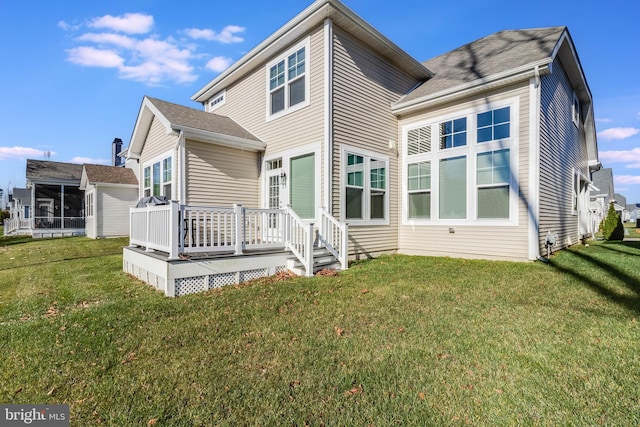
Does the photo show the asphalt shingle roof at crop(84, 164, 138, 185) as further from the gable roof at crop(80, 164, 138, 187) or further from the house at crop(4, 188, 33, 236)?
the house at crop(4, 188, 33, 236)

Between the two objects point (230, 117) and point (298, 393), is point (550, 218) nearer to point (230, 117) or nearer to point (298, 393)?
point (298, 393)

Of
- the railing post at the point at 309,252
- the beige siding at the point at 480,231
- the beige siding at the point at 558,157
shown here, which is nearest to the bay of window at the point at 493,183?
the beige siding at the point at 480,231

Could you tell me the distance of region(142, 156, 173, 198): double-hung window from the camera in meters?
9.19

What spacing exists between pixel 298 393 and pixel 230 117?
10.3 meters

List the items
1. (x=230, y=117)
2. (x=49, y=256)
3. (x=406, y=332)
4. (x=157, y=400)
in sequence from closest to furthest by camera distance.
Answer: (x=157, y=400) → (x=406, y=332) → (x=49, y=256) → (x=230, y=117)

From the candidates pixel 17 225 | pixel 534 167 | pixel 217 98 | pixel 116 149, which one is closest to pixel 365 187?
pixel 534 167

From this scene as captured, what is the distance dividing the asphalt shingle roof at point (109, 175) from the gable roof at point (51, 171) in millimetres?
4477

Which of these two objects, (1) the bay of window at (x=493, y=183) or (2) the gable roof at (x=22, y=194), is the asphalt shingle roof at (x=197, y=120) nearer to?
(1) the bay of window at (x=493, y=183)

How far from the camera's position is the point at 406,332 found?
342 centimetres

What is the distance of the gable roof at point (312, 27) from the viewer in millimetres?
7180

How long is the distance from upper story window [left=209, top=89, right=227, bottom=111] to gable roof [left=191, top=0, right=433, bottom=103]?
18.9 inches

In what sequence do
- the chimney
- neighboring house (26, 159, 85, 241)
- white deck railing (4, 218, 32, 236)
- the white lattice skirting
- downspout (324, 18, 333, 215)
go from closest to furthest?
the white lattice skirting < downspout (324, 18, 333, 215) < neighboring house (26, 159, 85, 241) < white deck railing (4, 218, 32, 236) < the chimney

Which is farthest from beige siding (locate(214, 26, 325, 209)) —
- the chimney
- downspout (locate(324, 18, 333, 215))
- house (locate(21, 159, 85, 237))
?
the chimney

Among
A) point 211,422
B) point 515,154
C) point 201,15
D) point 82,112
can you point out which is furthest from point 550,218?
point 82,112
